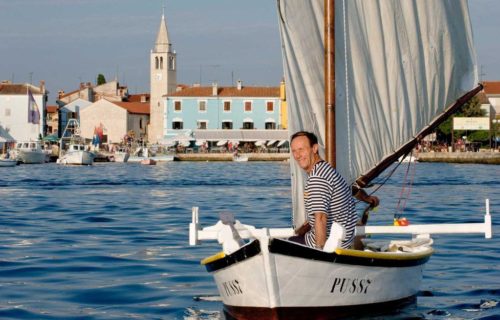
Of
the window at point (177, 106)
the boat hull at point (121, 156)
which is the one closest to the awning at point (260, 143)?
the window at point (177, 106)

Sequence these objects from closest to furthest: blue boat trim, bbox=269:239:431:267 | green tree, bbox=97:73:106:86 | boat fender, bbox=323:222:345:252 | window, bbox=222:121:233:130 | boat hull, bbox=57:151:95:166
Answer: blue boat trim, bbox=269:239:431:267, boat fender, bbox=323:222:345:252, boat hull, bbox=57:151:95:166, window, bbox=222:121:233:130, green tree, bbox=97:73:106:86

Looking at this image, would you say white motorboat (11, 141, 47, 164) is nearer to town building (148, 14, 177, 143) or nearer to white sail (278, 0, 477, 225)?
town building (148, 14, 177, 143)

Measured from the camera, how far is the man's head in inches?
417

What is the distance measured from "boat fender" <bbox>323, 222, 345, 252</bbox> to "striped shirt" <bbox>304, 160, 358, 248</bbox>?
0.34m

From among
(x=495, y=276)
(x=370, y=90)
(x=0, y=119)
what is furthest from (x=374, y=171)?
(x=0, y=119)

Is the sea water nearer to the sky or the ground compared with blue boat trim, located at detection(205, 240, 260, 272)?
nearer to the ground

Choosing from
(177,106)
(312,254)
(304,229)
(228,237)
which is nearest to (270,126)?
(177,106)

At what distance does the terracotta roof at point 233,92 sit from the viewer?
123312mm

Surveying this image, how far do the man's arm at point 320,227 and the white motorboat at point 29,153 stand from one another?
8906 cm

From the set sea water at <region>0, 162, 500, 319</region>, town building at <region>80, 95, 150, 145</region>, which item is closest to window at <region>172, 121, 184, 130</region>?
town building at <region>80, 95, 150, 145</region>

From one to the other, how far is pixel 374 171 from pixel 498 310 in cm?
224

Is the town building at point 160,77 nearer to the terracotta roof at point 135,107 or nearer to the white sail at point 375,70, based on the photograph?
the terracotta roof at point 135,107

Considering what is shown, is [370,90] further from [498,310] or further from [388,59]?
[498,310]

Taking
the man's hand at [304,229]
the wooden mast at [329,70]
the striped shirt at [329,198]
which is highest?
the wooden mast at [329,70]
